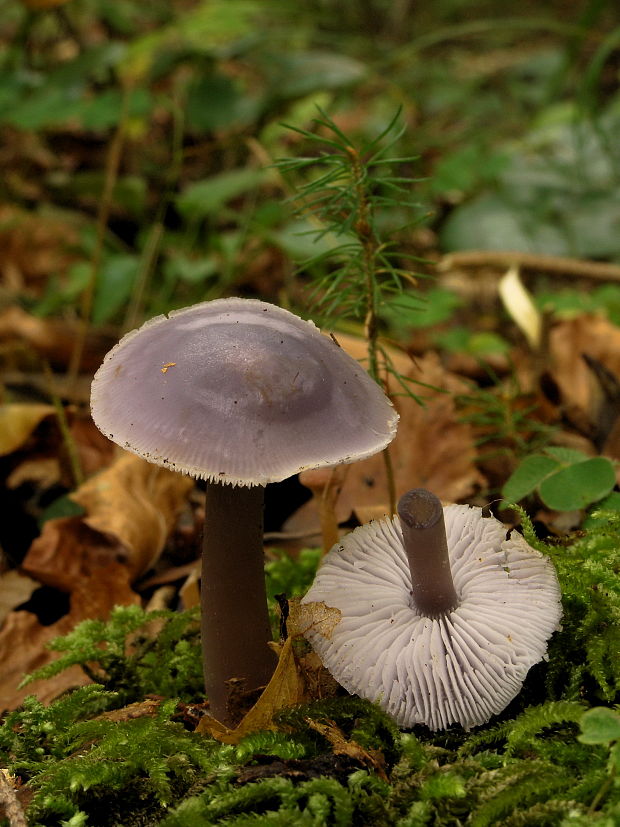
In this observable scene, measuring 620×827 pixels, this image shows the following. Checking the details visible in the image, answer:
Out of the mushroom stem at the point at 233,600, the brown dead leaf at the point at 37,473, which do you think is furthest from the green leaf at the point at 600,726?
the brown dead leaf at the point at 37,473

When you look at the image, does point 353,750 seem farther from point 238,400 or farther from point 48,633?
point 48,633

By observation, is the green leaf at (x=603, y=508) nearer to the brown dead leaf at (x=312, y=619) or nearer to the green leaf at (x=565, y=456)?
the green leaf at (x=565, y=456)

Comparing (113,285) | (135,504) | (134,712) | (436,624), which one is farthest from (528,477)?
(113,285)

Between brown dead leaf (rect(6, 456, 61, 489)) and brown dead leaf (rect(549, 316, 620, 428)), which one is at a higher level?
brown dead leaf (rect(549, 316, 620, 428))

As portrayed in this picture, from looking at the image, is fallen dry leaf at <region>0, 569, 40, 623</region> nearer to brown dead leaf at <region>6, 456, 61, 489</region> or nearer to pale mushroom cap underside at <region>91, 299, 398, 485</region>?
brown dead leaf at <region>6, 456, 61, 489</region>

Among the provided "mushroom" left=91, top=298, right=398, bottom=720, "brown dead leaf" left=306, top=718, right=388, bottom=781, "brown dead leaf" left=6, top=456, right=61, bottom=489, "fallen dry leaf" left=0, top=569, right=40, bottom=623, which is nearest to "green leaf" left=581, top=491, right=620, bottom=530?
"mushroom" left=91, top=298, right=398, bottom=720

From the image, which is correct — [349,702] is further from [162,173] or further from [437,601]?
[162,173]
